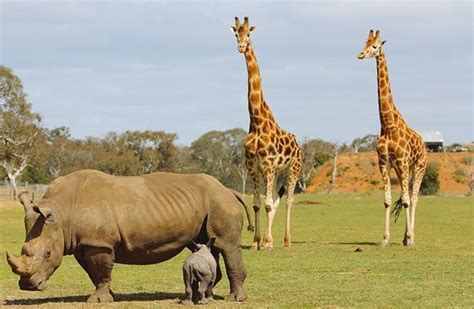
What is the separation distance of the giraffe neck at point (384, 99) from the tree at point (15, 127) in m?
40.3

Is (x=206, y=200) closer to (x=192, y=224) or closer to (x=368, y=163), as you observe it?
(x=192, y=224)

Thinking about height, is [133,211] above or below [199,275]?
above

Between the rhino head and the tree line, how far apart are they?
4804 cm

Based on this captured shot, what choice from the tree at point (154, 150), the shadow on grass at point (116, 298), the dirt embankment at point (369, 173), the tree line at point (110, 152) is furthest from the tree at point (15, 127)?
the shadow on grass at point (116, 298)

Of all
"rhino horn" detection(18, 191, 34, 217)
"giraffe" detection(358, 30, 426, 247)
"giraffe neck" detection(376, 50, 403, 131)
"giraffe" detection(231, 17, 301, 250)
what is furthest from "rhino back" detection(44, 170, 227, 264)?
"giraffe neck" detection(376, 50, 403, 131)

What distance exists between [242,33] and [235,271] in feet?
38.6

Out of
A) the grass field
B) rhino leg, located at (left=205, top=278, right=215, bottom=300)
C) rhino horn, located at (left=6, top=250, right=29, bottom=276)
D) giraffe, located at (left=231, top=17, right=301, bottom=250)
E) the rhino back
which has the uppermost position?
giraffe, located at (left=231, top=17, right=301, bottom=250)

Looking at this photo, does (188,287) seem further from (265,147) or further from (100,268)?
(265,147)

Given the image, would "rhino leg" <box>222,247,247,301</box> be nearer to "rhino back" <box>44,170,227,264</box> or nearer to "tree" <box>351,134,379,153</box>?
"rhino back" <box>44,170,227,264</box>

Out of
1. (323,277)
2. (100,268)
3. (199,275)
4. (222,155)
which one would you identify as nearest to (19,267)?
(100,268)

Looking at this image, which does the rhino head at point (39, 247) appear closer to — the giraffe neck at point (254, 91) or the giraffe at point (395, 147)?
the giraffe neck at point (254, 91)

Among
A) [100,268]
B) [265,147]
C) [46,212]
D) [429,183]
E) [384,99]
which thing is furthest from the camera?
[429,183]

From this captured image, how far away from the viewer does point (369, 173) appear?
106125 millimetres

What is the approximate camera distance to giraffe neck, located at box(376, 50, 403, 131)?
24.5 meters
